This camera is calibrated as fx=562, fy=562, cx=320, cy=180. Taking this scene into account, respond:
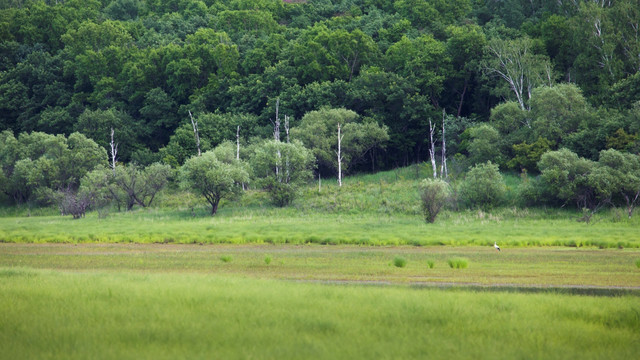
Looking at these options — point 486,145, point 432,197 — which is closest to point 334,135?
point 486,145

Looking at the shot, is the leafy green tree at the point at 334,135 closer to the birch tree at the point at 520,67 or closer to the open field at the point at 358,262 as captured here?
the birch tree at the point at 520,67

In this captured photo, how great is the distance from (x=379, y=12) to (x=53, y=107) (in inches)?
2838

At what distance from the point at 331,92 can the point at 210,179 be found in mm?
34021

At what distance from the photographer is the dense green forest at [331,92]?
223 feet

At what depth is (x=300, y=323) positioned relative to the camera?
12852 millimetres

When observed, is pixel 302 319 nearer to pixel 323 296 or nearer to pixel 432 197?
pixel 323 296

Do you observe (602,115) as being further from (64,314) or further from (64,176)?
(64,176)

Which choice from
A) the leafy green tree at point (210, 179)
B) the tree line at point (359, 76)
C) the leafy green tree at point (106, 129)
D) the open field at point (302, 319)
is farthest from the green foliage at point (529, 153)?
the leafy green tree at point (106, 129)

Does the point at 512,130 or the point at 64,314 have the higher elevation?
the point at 512,130

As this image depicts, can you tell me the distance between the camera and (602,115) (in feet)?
215

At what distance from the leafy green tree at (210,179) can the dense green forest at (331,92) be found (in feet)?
1.41

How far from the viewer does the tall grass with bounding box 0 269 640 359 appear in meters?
11.0

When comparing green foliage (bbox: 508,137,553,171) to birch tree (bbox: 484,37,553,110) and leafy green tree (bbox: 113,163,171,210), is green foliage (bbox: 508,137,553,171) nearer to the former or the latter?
birch tree (bbox: 484,37,553,110)

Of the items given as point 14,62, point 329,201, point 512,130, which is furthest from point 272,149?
point 14,62
